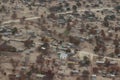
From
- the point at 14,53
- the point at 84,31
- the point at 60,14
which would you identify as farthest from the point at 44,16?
the point at 14,53

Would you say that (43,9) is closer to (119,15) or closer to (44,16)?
(44,16)

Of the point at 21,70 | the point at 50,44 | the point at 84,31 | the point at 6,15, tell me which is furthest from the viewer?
the point at 6,15

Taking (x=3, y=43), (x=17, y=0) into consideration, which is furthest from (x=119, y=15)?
(x=3, y=43)

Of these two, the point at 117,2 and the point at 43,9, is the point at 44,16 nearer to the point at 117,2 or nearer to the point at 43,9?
the point at 43,9

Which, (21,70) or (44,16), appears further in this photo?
(44,16)

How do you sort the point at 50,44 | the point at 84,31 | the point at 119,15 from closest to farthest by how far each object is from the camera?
the point at 50,44
the point at 84,31
the point at 119,15

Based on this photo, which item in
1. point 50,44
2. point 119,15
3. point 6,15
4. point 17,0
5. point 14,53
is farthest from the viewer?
point 17,0
